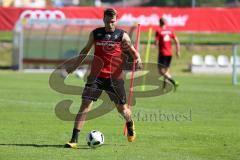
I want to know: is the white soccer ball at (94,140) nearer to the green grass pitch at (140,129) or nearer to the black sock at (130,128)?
the green grass pitch at (140,129)

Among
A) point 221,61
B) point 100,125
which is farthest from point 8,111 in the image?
point 221,61

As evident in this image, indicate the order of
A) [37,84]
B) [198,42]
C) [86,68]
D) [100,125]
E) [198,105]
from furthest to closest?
[198,42] < [86,68] < [37,84] < [198,105] < [100,125]

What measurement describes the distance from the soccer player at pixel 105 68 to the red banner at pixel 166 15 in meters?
26.1

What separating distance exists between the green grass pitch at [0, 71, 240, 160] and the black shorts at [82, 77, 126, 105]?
85 centimetres

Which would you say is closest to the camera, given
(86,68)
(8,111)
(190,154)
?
(190,154)

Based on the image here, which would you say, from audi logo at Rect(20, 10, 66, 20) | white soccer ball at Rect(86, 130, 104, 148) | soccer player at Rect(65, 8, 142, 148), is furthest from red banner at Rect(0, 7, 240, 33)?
white soccer ball at Rect(86, 130, 104, 148)

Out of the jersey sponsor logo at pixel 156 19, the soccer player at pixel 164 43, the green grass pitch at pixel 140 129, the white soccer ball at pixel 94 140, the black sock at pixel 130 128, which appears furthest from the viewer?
the jersey sponsor logo at pixel 156 19

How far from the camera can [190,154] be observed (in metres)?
11.4

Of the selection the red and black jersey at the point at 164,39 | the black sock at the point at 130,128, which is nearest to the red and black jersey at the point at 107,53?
the black sock at the point at 130,128

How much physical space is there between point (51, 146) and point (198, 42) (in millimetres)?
31500

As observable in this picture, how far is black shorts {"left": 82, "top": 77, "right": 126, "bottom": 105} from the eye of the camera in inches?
474

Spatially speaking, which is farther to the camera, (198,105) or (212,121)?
(198,105)

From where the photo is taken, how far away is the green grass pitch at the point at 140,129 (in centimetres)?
1130

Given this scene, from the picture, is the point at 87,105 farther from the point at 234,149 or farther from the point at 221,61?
the point at 221,61
